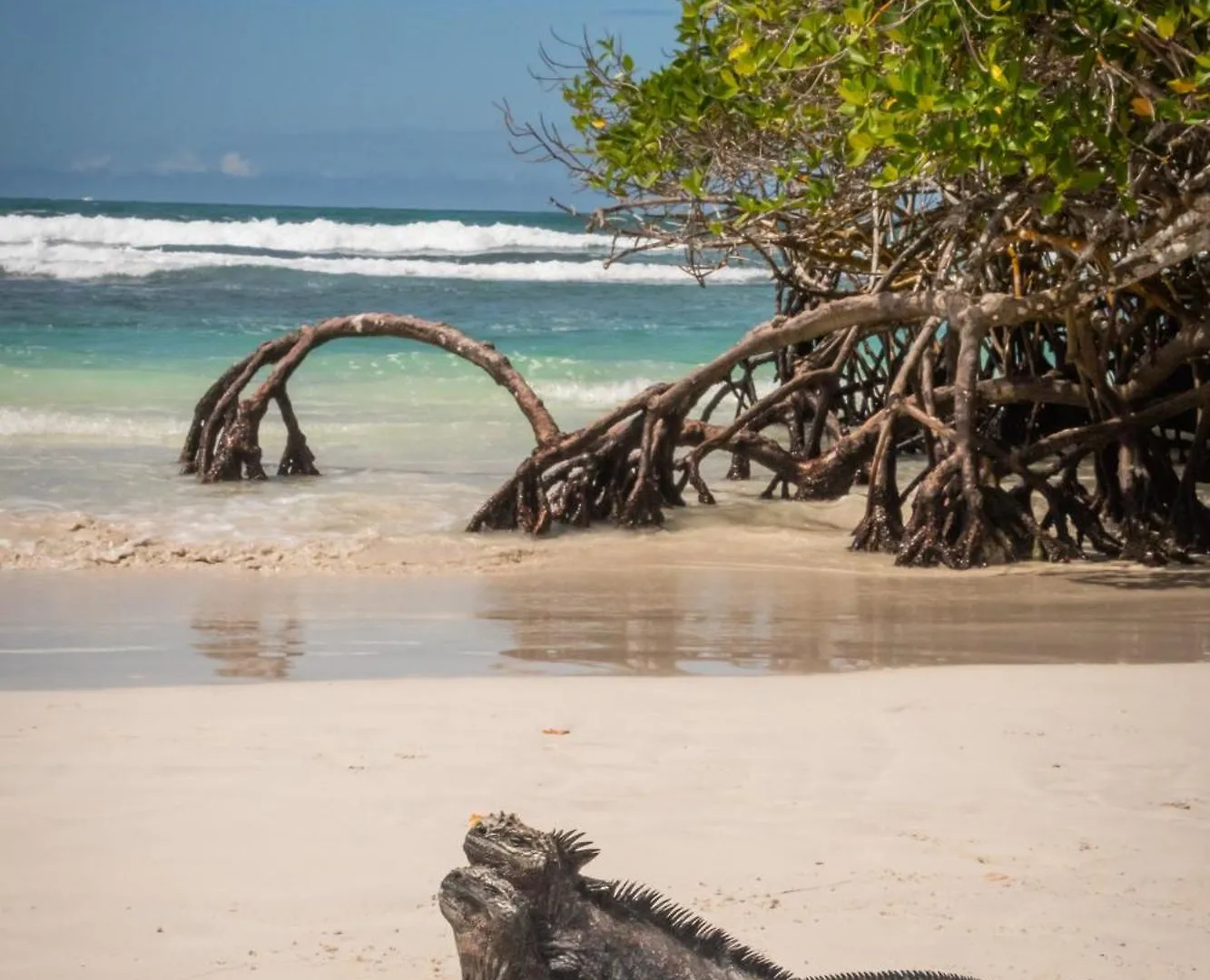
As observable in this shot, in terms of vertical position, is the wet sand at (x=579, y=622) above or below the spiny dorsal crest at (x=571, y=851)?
below

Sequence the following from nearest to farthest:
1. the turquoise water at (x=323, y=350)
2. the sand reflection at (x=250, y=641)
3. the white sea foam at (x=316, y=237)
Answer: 1. the sand reflection at (x=250, y=641)
2. the turquoise water at (x=323, y=350)
3. the white sea foam at (x=316, y=237)

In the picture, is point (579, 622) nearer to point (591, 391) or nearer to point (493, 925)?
point (493, 925)

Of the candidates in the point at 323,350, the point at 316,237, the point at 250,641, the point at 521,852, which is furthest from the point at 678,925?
the point at 316,237

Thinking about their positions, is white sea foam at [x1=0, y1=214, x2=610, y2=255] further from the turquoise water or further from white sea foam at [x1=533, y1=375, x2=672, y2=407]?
white sea foam at [x1=533, y1=375, x2=672, y2=407]

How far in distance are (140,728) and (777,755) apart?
1629 millimetres

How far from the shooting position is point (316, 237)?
4103 cm

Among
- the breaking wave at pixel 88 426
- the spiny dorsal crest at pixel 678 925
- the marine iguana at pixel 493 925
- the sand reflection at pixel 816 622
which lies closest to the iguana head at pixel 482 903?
the marine iguana at pixel 493 925

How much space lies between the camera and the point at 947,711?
4.80 metres

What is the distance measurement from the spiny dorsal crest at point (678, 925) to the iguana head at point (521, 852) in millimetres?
80

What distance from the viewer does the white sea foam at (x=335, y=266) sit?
108 feet

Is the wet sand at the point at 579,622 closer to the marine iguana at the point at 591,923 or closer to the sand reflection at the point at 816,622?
the sand reflection at the point at 816,622

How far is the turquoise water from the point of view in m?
10.5

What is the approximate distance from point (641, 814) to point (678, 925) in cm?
128

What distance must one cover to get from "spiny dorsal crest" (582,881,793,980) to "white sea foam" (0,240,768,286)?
1219 inches
